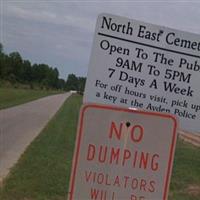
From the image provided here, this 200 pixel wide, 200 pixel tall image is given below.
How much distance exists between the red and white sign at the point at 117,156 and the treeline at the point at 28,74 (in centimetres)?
7486

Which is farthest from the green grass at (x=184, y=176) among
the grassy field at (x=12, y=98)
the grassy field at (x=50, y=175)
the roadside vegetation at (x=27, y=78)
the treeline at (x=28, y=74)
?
the treeline at (x=28, y=74)

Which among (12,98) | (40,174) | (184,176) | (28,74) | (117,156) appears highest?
(28,74)

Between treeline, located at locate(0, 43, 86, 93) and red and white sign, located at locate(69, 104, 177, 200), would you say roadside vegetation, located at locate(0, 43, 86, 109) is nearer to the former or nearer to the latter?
treeline, located at locate(0, 43, 86, 93)

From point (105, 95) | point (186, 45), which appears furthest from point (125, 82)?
point (186, 45)

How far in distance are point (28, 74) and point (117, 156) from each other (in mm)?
135568

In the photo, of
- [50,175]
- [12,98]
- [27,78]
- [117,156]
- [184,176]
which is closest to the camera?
[117,156]

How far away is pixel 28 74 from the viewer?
453 ft

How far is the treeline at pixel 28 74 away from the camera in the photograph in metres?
105

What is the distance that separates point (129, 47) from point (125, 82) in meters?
0.24

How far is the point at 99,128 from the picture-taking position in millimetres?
3770

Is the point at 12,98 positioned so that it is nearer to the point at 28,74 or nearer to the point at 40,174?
the point at 40,174

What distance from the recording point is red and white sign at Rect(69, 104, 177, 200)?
3.77m

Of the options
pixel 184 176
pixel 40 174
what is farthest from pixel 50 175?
pixel 184 176

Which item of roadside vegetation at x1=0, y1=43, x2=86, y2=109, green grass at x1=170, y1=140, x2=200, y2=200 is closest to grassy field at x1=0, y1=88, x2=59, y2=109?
roadside vegetation at x1=0, y1=43, x2=86, y2=109
